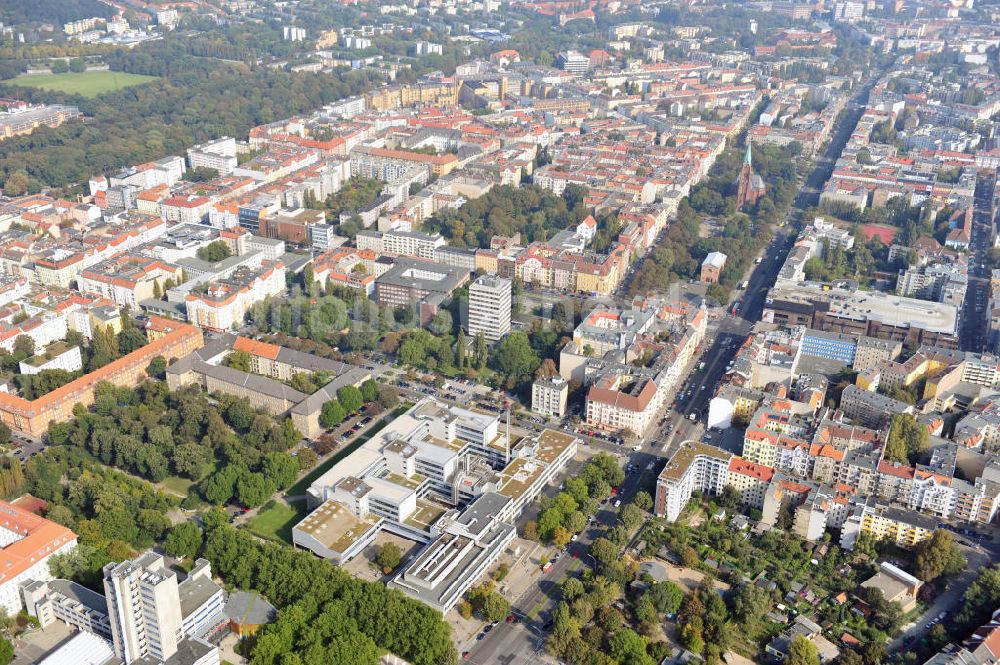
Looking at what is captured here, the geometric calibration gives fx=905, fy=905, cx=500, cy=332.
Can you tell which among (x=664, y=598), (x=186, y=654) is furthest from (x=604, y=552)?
(x=186, y=654)

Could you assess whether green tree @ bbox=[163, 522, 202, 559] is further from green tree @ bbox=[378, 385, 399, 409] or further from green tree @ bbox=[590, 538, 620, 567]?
green tree @ bbox=[590, 538, 620, 567]

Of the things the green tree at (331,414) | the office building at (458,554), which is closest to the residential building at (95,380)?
the green tree at (331,414)

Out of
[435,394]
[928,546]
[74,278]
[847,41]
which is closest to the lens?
[928,546]

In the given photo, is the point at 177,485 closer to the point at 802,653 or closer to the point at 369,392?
the point at 369,392

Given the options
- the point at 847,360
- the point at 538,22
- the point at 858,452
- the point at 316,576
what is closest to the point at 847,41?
the point at 538,22

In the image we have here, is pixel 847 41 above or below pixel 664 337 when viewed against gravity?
above

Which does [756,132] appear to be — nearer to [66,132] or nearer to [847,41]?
[847,41]

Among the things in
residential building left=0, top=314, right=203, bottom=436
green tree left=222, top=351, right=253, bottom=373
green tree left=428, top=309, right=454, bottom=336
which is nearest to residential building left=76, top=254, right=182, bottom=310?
→ residential building left=0, top=314, right=203, bottom=436
